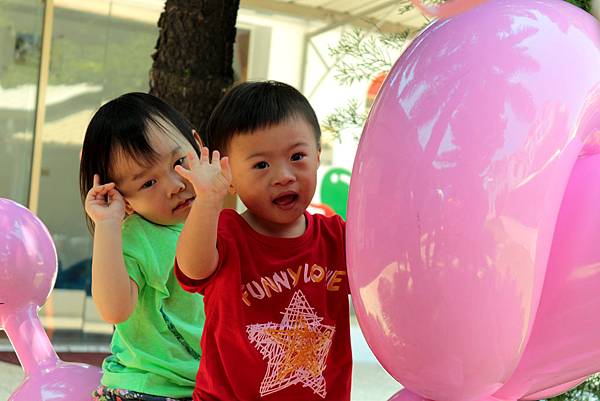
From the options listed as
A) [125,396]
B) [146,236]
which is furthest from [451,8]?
[125,396]

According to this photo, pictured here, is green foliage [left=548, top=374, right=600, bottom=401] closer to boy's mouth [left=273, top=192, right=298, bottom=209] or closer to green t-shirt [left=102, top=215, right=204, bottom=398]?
green t-shirt [left=102, top=215, right=204, bottom=398]

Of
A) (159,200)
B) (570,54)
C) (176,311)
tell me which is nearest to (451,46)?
(570,54)

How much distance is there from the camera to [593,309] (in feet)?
3.78

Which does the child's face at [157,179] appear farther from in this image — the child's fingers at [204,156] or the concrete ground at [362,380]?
the concrete ground at [362,380]

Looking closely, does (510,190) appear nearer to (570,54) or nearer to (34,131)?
(570,54)

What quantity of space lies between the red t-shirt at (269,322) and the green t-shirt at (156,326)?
0.62ft

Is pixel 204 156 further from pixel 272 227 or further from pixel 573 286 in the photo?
pixel 573 286

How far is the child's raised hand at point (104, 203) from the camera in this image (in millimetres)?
1735

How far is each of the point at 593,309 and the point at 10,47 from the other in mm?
6761

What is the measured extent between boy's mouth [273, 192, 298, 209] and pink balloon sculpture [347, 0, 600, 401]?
47 centimetres

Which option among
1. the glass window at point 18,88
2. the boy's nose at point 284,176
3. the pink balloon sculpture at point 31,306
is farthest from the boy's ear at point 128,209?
the glass window at point 18,88

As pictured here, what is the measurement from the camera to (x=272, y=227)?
67.9 inches

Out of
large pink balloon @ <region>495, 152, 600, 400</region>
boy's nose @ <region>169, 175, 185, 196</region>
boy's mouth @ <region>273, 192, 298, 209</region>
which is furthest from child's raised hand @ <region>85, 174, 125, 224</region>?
large pink balloon @ <region>495, 152, 600, 400</region>

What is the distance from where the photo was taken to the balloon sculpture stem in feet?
6.75
